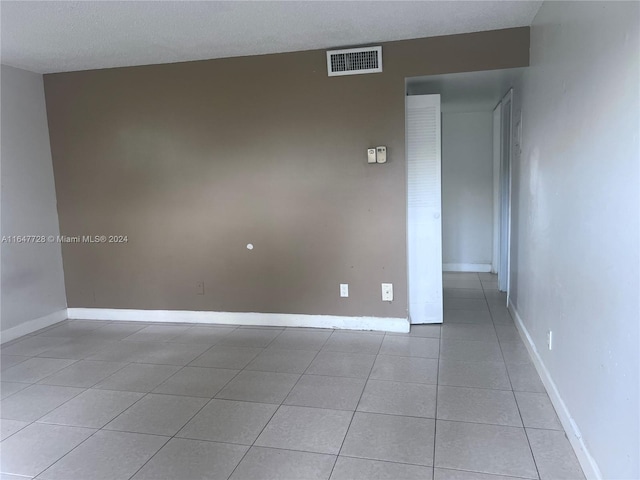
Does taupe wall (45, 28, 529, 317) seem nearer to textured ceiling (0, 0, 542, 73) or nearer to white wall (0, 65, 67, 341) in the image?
white wall (0, 65, 67, 341)

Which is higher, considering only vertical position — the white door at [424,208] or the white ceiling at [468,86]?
the white ceiling at [468,86]

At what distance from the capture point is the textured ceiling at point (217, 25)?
8.64 ft

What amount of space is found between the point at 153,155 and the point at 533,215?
10.6 ft

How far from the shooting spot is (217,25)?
115 inches

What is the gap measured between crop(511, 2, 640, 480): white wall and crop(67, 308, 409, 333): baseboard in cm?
125

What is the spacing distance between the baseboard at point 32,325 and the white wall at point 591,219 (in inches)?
167

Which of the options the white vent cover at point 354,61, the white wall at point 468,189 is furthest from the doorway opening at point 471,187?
the white vent cover at point 354,61

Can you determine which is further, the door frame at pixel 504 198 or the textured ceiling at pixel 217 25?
the door frame at pixel 504 198

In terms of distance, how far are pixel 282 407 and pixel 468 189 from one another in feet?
14.5

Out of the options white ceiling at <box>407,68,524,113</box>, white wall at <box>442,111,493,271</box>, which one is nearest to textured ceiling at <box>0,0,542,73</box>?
white ceiling at <box>407,68,524,113</box>

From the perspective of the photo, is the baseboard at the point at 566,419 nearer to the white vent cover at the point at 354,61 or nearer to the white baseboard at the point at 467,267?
the white vent cover at the point at 354,61

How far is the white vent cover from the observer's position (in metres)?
3.35

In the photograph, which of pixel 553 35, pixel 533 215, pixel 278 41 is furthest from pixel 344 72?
pixel 533 215

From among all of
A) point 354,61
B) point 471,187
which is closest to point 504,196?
point 471,187
